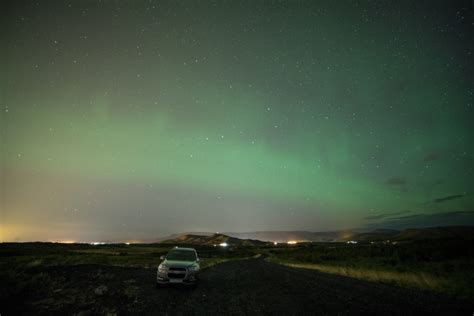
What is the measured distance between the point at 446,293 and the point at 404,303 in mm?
4914

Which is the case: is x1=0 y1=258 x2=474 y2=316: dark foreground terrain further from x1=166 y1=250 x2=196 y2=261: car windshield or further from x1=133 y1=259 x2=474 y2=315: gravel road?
x1=166 y1=250 x2=196 y2=261: car windshield

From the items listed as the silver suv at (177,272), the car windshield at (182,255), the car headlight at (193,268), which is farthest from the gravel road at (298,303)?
the car windshield at (182,255)

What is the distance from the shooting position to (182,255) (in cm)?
1784

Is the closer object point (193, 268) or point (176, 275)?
point (176, 275)

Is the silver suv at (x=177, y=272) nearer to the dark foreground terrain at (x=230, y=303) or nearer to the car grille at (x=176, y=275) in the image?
the car grille at (x=176, y=275)

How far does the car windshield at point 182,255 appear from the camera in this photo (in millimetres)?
17294

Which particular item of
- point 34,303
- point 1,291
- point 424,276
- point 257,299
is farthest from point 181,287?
point 424,276

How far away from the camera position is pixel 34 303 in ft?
39.8

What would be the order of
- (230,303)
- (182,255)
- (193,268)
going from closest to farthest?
(230,303) < (193,268) < (182,255)

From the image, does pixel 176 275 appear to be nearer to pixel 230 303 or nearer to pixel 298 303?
pixel 230 303

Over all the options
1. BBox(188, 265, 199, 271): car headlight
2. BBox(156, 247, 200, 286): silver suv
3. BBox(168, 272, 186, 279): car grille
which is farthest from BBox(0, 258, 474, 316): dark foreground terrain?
BBox(188, 265, 199, 271): car headlight

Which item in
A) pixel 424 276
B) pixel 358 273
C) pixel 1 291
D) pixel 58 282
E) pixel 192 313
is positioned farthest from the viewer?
pixel 358 273

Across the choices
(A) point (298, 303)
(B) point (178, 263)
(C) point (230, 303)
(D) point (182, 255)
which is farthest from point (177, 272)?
(A) point (298, 303)

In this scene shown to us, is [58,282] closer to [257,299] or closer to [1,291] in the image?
[1,291]
